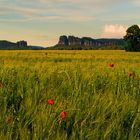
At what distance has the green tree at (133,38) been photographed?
66938mm

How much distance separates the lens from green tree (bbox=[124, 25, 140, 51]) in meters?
66.9

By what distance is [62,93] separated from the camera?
12.3 ft

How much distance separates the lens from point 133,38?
7075 centimetres

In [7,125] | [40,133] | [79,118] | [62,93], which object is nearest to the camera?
[40,133]

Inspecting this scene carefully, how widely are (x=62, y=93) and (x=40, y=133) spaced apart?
4.73 ft

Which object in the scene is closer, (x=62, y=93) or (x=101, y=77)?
(x=62, y=93)

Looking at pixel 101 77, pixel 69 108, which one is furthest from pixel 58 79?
pixel 69 108

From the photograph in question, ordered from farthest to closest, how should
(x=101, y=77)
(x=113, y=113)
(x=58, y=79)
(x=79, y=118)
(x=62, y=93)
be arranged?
(x=101, y=77) → (x=58, y=79) → (x=62, y=93) → (x=113, y=113) → (x=79, y=118)

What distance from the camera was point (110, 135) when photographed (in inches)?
97.1

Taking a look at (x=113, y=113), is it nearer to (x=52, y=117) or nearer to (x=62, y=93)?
(x=52, y=117)

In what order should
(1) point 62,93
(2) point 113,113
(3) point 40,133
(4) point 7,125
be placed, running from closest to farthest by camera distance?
(3) point 40,133 → (4) point 7,125 → (2) point 113,113 → (1) point 62,93

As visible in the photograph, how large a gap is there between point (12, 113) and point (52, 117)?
412 mm

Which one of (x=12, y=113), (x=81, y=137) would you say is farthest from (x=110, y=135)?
(x=12, y=113)

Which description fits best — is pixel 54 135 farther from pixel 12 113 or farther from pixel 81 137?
pixel 12 113
